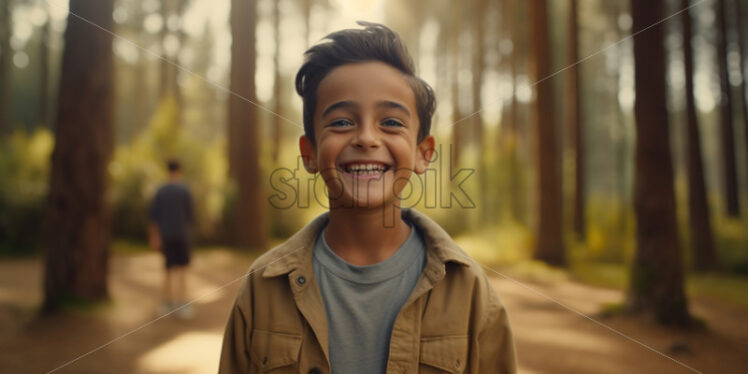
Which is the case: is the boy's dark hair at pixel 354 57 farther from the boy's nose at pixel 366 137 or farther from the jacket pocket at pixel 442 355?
the jacket pocket at pixel 442 355

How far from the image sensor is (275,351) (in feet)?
2.78

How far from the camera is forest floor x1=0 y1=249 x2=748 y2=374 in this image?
2389 mm

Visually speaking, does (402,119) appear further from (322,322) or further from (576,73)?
(576,73)

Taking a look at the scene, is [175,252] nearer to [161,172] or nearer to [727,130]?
[161,172]

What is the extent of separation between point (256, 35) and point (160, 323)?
3.04 m

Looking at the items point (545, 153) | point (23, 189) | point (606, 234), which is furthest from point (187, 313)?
point (606, 234)

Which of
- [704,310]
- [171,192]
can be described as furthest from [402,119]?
[704,310]

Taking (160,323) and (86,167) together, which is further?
(86,167)

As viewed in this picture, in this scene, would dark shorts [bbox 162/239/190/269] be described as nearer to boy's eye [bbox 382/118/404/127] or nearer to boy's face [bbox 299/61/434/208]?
boy's face [bbox 299/61/434/208]

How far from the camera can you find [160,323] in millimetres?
2842

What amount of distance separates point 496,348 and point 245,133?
5.42 m

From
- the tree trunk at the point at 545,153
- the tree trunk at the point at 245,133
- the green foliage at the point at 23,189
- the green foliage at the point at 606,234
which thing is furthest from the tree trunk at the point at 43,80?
the green foliage at the point at 606,234

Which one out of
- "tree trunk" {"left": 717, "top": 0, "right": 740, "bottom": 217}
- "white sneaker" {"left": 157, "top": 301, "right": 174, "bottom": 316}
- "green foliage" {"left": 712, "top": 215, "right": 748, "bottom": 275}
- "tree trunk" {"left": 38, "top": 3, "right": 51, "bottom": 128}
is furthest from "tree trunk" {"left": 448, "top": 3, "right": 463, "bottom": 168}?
"tree trunk" {"left": 38, "top": 3, "right": 51, "bottom": 128}

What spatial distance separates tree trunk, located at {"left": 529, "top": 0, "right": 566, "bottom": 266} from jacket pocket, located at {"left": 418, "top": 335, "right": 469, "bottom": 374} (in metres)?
5.69
